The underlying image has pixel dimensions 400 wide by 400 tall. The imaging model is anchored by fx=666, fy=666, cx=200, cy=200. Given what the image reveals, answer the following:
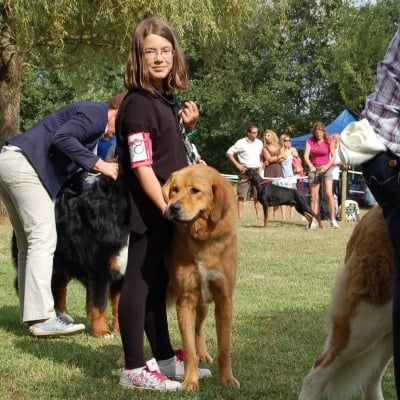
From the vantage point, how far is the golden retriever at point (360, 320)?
102 inches

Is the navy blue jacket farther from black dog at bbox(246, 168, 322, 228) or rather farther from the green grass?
black dog at bbox(246, 168, 322, 228)

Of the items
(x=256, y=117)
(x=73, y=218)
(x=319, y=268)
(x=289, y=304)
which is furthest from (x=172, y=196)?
(x=256, y=117)

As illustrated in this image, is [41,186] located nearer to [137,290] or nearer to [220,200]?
[137,290]

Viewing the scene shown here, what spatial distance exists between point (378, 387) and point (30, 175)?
271 cm

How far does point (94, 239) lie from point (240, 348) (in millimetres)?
1341

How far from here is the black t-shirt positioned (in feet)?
11.0

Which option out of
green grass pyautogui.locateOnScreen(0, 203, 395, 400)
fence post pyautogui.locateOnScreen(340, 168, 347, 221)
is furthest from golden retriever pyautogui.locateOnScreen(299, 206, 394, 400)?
fence post pyautogui.locateOnScreen(340, 168, 347, 221)

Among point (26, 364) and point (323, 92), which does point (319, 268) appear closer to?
point (26, 364)

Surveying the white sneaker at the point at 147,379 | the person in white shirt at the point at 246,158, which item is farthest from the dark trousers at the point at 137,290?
the person in white shirt at the point at 246,158

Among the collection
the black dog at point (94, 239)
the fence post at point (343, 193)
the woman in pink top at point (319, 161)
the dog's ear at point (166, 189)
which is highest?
the dog's ear at point (166, 189)

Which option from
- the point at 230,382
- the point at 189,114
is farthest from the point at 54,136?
the point at 230,382

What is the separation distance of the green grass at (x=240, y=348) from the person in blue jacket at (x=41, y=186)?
9.4 inches

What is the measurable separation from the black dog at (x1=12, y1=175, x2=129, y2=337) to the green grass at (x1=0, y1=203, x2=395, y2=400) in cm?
28

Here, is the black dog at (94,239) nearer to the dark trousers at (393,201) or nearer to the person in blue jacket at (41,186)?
the person in blue jacket at (41,186)
